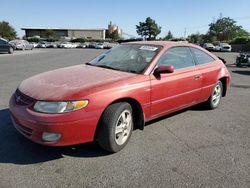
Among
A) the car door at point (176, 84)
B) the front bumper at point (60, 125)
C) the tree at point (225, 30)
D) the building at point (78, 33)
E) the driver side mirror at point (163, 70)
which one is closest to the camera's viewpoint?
the front bumper at point (60, 125)

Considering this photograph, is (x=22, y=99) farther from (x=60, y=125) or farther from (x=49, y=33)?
(x=49, y=33)

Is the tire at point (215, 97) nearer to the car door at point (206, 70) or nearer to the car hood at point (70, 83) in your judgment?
the car door at point (206, 70)

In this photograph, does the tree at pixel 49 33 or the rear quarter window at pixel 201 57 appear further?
the tree at pixel 49 33

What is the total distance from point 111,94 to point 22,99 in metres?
1.15

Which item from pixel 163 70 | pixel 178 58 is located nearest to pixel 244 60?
pixel 178 58

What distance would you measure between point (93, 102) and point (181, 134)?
5.73 ft

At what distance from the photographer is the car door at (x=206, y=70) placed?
16.7 ft

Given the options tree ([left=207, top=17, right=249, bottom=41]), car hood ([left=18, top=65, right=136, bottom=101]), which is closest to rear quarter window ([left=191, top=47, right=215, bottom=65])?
car hood ([left=18, top=65, right=136, bottom=101])

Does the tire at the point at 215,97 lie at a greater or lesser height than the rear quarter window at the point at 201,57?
lesser

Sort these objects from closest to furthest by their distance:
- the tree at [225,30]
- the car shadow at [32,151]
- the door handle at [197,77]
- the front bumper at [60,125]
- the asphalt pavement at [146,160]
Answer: the asphalt pavement at [146,160] → the front bumper at [60,125] → the car shadow at [32,151] → the door handle at [197,77] → the tree at [225,30]

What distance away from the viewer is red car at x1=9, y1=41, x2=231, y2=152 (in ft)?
10.3

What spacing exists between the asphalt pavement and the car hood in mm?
808

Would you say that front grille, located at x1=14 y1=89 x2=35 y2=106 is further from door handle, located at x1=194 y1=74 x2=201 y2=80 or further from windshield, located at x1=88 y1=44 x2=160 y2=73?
door handle, located at x1=194 y1=74 x2=201 y2=80

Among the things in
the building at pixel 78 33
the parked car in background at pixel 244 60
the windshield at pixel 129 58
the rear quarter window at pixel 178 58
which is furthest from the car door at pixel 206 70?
the building at pixel 78 33
